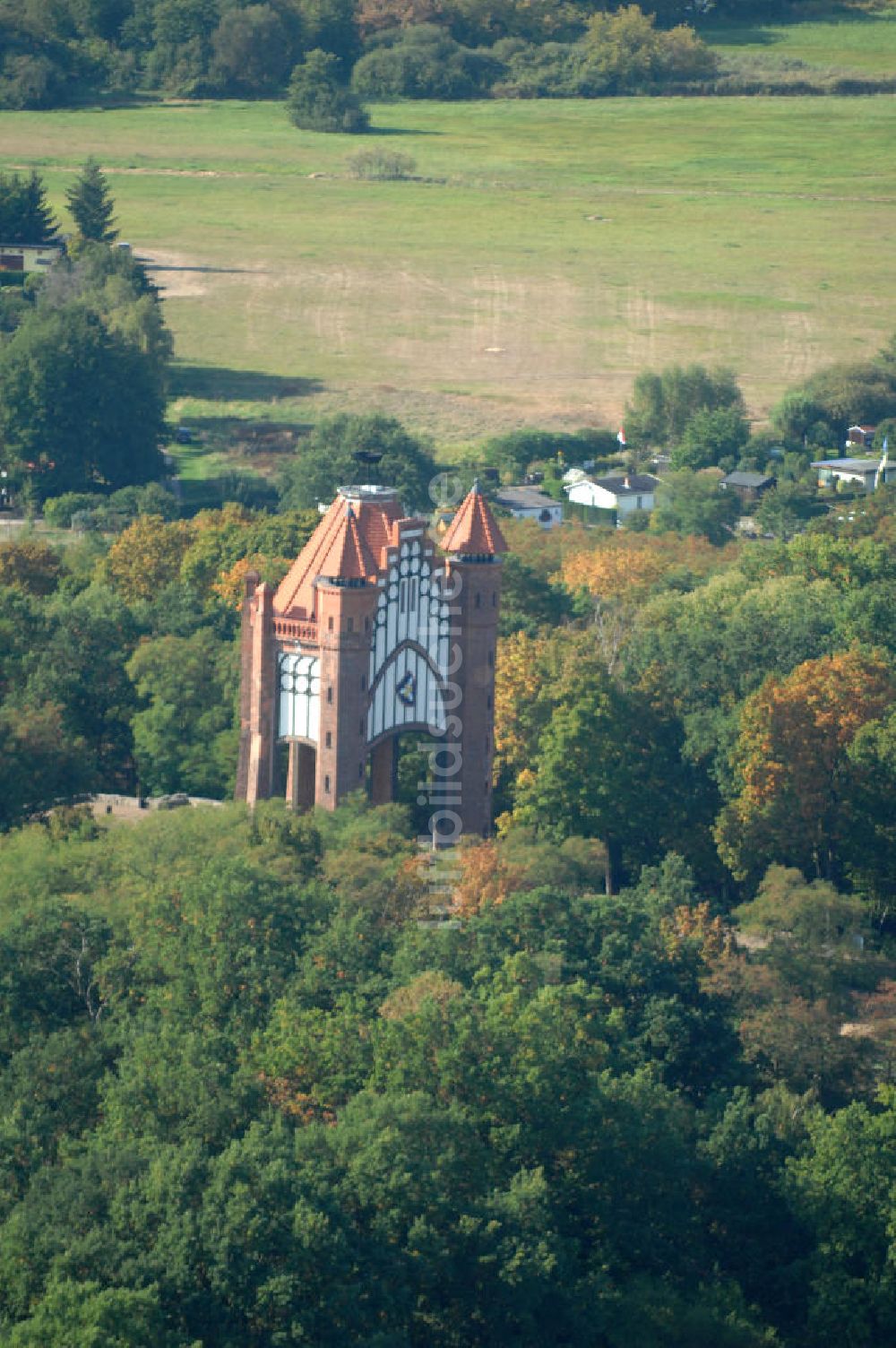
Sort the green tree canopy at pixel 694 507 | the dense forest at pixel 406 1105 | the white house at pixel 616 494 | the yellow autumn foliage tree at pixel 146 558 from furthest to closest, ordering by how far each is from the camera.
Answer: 1. the white house at pixel 616 494
2. the green tree canopy at pixel 694 507
3. the yellow autumn foliage tree at pixel 146 558
4. the dense forest at pixel 406 1105

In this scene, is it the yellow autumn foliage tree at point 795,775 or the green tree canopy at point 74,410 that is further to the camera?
the green tree canopy at point 74,410

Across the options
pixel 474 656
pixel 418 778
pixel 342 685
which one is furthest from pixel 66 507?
pixel 342 685

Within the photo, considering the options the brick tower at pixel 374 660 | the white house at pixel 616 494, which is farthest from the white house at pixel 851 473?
the brick tower at pixel 374 660

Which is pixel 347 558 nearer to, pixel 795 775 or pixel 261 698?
pixel 261 698

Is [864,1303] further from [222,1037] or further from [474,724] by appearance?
[474,724]

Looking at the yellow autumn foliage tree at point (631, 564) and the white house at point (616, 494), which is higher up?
the yellow autumn foliage tree at point (631, 564)

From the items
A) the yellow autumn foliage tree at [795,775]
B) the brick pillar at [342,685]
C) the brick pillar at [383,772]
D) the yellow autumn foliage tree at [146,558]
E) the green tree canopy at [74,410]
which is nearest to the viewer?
the brick pillar at [342,685]

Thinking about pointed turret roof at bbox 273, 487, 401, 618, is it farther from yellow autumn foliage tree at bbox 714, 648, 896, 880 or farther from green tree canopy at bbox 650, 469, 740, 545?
green tree canopy at bbox 650, 469, 740, 545

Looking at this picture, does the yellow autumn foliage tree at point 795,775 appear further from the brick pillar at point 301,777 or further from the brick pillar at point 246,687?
the brick pillar at point 246,687
